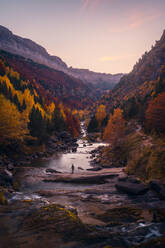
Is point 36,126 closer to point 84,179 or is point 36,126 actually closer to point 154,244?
point 84,179

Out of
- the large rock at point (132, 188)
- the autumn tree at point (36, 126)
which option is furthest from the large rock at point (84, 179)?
Result: the autumn tree at point (36, 126)

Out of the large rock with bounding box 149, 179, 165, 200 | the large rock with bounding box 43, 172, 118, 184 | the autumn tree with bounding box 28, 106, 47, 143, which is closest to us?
the large rock with bounding box 149, 179, 165, 200

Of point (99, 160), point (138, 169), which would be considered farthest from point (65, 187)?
point (99, 160)

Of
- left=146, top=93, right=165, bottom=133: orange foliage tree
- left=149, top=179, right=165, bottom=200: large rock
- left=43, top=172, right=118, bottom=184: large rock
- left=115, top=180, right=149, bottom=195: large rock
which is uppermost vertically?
left=146, top=93, right=165, bottom=133: orange foliage tree

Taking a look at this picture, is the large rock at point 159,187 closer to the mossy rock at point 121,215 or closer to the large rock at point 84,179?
the mossy rock at point 121,215

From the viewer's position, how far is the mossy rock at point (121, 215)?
1195 cm

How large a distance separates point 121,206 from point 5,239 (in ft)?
31.1

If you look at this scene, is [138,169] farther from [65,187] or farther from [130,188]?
[65,187]

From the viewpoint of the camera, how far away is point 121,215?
42.1ft

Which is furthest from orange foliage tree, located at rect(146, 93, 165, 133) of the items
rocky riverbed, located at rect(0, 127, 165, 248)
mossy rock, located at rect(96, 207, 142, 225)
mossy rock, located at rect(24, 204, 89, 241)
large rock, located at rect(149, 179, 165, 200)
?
mossy rock, located at rect(24, 204, 89, 241)

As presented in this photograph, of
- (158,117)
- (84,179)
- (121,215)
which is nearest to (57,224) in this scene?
(121,215)

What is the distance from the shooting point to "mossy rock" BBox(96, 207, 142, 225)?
1195cm

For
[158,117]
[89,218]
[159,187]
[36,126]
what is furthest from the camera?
[36,126]

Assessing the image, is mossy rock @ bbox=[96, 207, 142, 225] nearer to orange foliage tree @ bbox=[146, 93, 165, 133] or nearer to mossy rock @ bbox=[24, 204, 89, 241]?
mossy rock @ bbox=[24, 204, 89, 241]
